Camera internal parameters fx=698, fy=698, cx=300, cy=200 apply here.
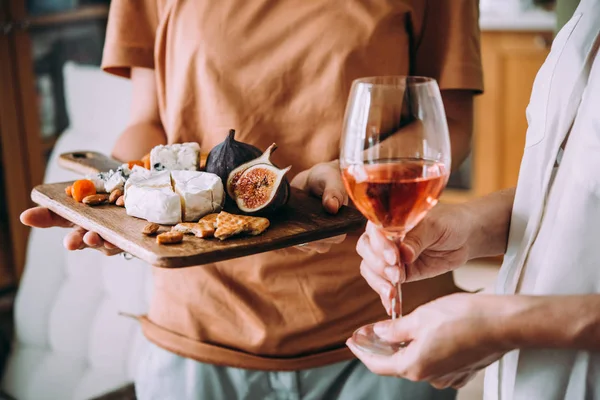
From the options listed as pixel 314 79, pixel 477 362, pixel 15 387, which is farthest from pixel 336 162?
pixel 15 387

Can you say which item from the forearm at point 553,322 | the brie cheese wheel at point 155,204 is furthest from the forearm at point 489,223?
the brie cheese wheel at point 155,204

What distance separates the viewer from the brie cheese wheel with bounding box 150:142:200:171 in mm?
1246

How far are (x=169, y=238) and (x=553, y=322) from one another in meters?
0.53

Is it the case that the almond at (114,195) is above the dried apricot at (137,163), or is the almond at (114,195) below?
below

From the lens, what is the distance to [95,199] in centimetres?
120

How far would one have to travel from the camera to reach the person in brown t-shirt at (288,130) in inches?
50.6

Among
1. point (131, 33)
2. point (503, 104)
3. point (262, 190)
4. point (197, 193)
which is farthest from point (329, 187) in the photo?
point (503, 104)

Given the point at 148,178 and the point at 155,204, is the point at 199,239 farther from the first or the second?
the point at 148,178

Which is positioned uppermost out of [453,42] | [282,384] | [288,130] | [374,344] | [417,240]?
[453,42]

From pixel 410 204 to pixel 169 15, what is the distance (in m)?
0.76

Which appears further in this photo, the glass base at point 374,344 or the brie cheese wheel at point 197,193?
the brie cheese wheel at point 197,193

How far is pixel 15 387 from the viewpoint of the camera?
2303mm

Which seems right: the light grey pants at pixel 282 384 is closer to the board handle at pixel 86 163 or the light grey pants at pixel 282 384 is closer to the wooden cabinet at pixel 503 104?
the board handle at pixel 86 163

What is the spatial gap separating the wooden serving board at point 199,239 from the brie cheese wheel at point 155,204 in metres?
0.02
